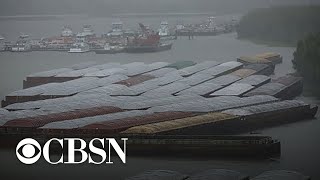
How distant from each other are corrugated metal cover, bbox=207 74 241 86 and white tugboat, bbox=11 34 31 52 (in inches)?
131

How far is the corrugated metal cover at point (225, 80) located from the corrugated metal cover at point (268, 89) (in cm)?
40

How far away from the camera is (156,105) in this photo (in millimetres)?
5508

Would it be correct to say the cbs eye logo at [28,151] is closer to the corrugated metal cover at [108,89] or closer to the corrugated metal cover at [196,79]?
the corrugated metal cover at [108,89]

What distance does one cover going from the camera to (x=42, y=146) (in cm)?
450

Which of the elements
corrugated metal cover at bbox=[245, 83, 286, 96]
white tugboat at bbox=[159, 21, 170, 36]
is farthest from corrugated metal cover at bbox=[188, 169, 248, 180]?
white tugboat at bbox=[159, 21, 170, 36]

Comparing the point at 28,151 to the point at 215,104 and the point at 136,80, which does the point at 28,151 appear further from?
the point at 136,80

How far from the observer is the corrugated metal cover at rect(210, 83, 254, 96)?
6.11 meters

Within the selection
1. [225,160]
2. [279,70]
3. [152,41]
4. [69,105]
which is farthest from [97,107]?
[152,41]

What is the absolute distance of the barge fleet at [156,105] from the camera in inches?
182

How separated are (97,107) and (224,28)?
4361 mm

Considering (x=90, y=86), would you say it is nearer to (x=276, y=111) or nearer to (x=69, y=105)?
(x=69, y=105)

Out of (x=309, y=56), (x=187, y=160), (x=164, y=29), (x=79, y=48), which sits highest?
(x=164, y=29)

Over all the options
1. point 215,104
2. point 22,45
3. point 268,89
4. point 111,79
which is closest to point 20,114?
point 215,104

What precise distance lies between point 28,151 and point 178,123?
114 centimetres
